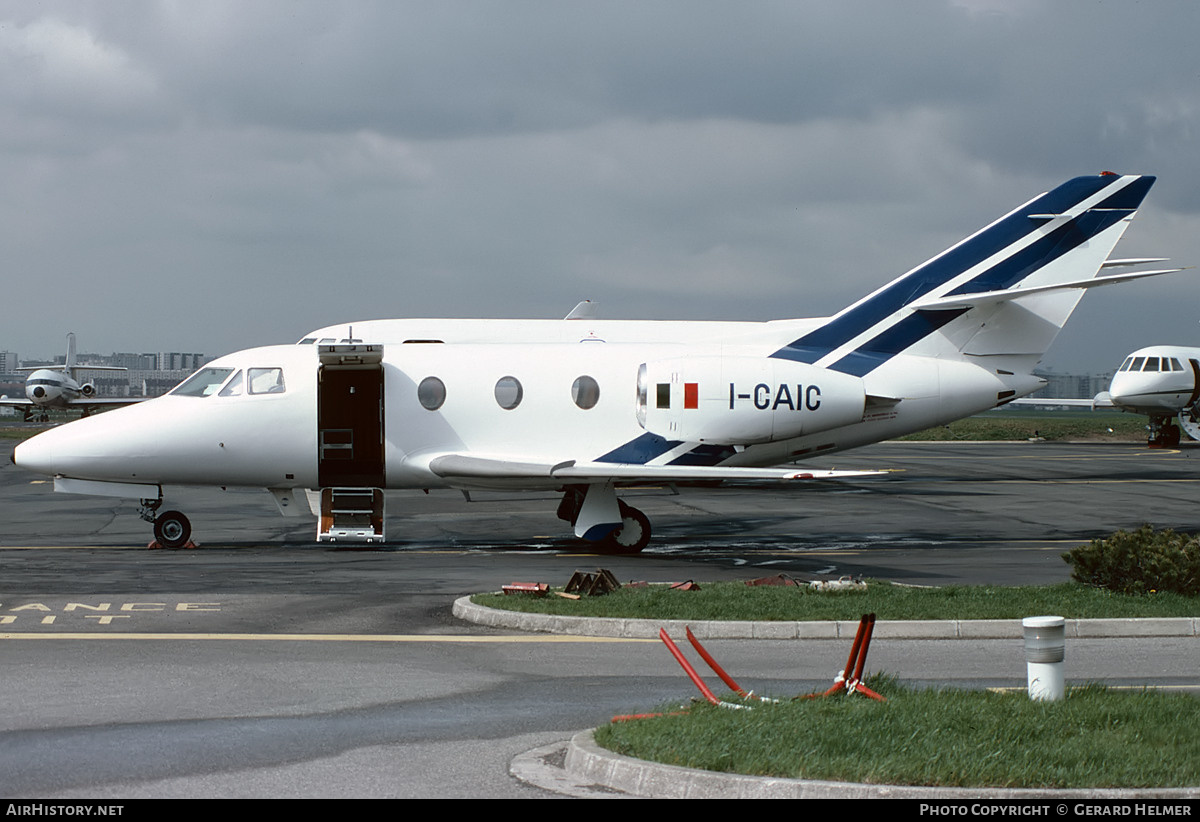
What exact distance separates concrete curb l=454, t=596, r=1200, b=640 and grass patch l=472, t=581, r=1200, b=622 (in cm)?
16

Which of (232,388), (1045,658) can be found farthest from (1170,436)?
(1045,658)

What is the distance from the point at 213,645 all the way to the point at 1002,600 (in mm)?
7523

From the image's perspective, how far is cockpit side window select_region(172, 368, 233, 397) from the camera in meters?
19.5

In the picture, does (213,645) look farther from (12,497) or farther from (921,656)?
(12,497)

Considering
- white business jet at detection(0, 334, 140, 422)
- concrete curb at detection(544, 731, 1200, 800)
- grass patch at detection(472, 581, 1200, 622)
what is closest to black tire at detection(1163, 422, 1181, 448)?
grass patch at detection(472, 581, 1200, 622)

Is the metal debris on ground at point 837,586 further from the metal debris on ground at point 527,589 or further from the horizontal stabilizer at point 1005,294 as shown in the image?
the horizontal stabilizer at point 1005,294

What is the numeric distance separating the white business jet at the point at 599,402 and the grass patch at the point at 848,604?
18.5 feet

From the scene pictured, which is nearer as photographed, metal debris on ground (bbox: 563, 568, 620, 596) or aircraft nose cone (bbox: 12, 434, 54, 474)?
metal debris on ground (bbox: 563, 568, 620, 596)

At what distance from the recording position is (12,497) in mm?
28438

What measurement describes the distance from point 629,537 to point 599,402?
2.15 meters

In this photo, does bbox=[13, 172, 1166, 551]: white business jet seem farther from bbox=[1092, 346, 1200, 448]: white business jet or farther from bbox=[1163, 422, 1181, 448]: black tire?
bbox=[1163, 422, 1181, 448]: black tire

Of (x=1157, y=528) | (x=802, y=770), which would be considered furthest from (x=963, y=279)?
(x=802, y=770)

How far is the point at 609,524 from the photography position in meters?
19.1

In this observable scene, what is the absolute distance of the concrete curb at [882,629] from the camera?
37.9 ft
